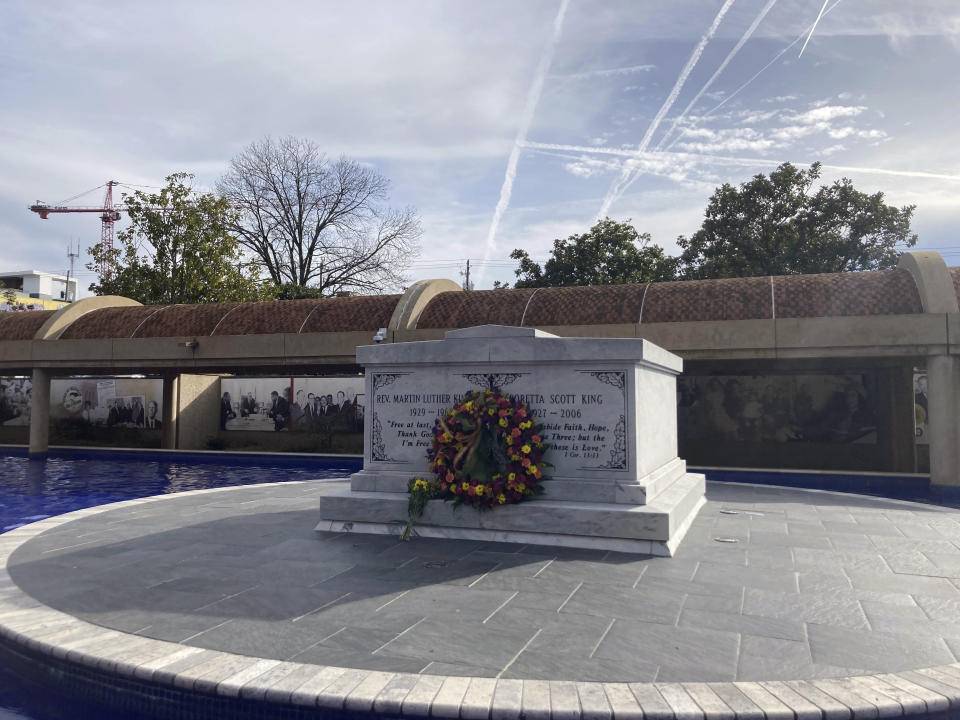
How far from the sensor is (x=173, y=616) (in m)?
5.46

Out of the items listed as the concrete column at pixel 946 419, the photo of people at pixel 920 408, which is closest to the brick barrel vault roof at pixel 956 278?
the concrete column at pixel 946 419

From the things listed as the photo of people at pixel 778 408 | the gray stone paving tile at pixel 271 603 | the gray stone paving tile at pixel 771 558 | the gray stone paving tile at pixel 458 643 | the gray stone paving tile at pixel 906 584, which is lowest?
the gray stone paving tile at pixel 906 584

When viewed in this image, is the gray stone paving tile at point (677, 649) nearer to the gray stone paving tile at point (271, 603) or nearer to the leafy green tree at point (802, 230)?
the gray stone paving tile at point (271, 603)

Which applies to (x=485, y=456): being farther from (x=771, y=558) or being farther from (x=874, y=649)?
(x=874, y=649)

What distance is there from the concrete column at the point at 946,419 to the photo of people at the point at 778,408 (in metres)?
5.46

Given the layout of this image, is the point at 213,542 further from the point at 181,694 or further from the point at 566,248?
the point at 566,248

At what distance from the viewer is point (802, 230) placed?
32.2 metres

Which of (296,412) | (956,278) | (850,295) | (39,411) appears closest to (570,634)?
(850,295)

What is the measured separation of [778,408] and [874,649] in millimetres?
16047

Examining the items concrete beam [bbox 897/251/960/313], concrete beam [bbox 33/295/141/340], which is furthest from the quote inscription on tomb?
concrete beam [bbox 33/295/141/340]

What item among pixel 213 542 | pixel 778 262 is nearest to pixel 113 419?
pixel 213 542

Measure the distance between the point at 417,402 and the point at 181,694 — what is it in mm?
5174

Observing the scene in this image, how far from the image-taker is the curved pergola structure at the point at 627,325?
13.6 meters

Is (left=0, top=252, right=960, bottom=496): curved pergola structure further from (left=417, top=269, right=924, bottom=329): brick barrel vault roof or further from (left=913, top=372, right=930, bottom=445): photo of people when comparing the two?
(left=913, top=372, right=930, bottom=445): photo of people
